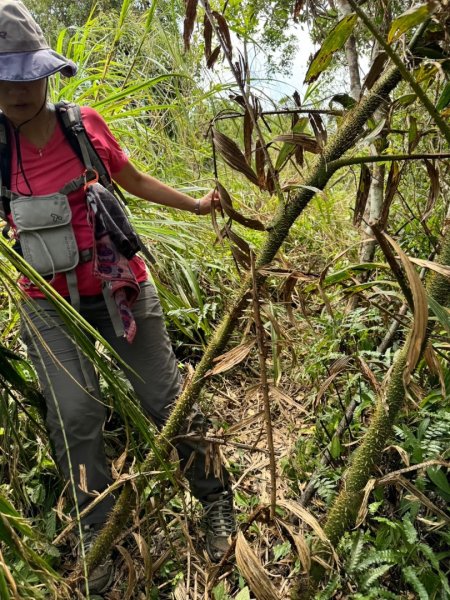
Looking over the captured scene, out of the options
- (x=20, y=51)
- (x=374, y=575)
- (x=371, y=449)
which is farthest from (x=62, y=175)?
(x=374, y=575)

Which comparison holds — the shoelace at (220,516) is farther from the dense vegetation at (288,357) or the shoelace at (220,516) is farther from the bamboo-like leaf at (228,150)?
the bamboo-like leaf at (228,150)

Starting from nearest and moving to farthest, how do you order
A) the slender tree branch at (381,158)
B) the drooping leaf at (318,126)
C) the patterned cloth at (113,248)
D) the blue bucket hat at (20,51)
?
the slender tree branch at (381,158) < the drooping leaf at (318,126) < the blue bucket hat at (20,51) < the patterned cloth at (113,248)

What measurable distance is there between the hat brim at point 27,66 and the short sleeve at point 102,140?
0.23 metres

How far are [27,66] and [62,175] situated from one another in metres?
0.32

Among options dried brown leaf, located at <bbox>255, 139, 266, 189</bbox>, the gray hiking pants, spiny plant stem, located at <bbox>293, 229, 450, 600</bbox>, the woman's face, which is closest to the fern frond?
spiny plant stem, located at <bbox>293, 229, 450, 600</bbox>

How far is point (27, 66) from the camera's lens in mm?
1436

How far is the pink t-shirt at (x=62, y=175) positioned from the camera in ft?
5.24

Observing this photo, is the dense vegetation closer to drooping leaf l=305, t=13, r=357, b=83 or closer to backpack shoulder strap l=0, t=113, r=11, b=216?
drooping leaf l=305, t=13, r=357, b=83

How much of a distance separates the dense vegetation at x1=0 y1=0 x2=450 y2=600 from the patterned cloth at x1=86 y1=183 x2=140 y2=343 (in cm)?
31

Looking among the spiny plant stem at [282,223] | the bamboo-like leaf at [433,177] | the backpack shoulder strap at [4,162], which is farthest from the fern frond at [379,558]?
the backpack shoulder strap at [4,162]

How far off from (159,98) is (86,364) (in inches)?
105

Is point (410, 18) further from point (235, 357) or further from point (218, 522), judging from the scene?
point (218, 522)

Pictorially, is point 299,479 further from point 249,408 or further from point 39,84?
point 39,84

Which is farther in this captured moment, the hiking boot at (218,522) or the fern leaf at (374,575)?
the hiking boot at (218,522)
